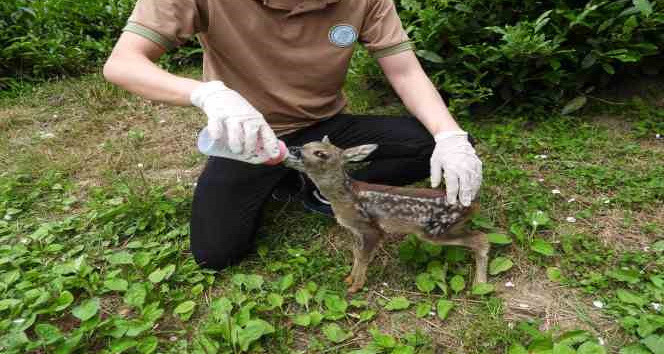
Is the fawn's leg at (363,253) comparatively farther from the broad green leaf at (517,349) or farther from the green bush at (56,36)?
the green bush at (56,36)

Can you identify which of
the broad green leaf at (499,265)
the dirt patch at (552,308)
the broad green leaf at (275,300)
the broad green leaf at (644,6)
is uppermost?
the broad green leaf at (644,6)

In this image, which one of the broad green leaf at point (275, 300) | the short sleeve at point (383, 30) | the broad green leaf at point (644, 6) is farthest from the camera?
the broad green leaf at point (644, 6)

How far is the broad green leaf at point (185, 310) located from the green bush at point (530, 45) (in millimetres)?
3090

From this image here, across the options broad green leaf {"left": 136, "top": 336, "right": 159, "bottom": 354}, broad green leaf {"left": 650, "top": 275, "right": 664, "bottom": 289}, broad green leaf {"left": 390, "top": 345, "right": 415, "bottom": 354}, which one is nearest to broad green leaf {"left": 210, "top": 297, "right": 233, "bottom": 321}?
broad green leaf {"left": 136, "top": 336, "right": 159, "bottom": 354}

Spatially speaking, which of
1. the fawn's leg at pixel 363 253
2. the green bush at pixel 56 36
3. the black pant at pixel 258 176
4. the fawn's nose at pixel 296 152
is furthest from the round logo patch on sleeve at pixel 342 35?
the green bush at pixel 56 36

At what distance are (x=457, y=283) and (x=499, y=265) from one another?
13.0 inches

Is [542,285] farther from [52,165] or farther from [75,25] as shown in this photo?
[75,25]

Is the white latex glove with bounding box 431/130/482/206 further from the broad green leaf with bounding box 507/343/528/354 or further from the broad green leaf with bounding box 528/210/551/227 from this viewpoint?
the broad green leaf with bounding box 507/343/528/354

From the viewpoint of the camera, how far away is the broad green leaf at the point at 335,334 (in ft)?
8.56

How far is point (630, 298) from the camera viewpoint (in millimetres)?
2656

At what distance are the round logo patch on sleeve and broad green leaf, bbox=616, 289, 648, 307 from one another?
2333mm

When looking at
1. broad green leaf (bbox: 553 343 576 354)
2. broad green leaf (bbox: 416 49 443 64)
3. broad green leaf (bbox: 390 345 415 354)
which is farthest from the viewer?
broad green leaf (bbox: 416 49 443 64)

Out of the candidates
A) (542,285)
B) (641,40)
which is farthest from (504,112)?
(542,285)

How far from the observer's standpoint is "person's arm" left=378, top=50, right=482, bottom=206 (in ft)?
9.49
